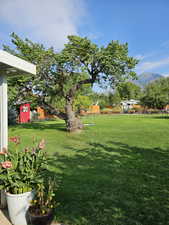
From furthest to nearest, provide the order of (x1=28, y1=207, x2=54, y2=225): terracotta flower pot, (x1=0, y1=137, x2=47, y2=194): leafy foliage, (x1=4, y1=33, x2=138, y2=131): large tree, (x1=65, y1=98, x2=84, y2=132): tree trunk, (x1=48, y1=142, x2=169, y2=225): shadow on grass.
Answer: (x1=65, y1=98, x2=84, y2=132): tree trunk < (x1=4, y1=33, x2=138, y2=131): large tree < (x1=48, y1=142, x2=169, y2=225): shadow on grass < (x1=0, y1=137, x2=47, y2=194): leafy foliage < (x1=28, y1=207, x2=54, y2=225): terracotta flower pot

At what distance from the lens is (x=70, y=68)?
9.10m

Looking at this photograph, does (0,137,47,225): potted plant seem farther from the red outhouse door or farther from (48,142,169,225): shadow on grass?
the red outhouse door

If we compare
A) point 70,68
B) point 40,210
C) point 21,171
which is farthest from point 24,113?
point 40,210

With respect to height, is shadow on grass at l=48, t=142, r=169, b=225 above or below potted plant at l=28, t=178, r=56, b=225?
below

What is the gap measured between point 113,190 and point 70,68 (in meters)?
7.59

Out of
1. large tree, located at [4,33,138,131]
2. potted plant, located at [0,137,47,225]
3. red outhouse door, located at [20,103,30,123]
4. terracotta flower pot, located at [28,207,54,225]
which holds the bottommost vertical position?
terracotta flower pot, located at [28,207,54,225]

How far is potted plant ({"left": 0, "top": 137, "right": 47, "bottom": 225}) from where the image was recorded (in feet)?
6.28

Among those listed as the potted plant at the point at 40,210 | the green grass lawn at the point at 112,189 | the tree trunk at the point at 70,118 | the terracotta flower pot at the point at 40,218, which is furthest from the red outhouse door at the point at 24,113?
the terracotta flower pot at the point at 40,218

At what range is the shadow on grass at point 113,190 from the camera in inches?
84.6

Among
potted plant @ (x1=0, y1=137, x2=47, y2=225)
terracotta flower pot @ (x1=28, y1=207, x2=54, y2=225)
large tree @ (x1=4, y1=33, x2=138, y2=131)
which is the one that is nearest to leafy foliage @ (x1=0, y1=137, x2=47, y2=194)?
potted plant @ (x1=0, y1=137, x2=47, y2=225)

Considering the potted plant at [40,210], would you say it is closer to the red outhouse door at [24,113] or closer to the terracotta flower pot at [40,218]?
the terracotta flower pot at [40,218]

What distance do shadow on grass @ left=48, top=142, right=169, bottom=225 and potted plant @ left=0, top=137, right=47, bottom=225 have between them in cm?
54

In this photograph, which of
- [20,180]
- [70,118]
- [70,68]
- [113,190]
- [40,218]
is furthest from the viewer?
[70,118]

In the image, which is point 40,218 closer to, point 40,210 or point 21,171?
point 40,210
